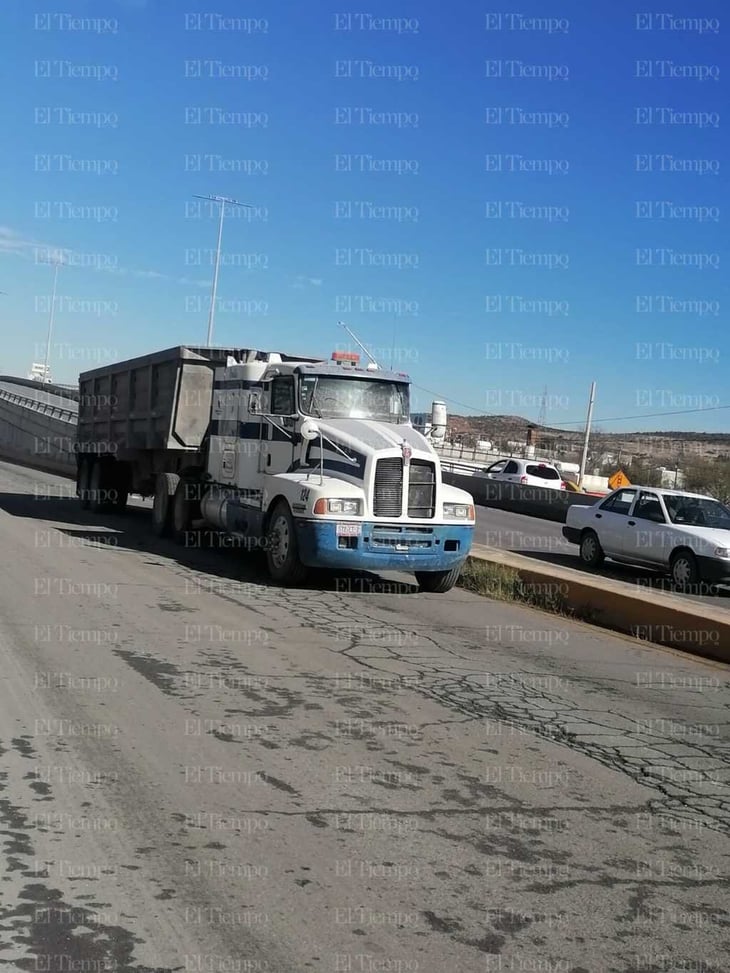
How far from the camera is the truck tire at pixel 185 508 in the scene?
16.5 meters

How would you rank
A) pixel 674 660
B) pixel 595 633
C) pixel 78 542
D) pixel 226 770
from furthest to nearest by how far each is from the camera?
pixel 78 542 → pixel 595 633 → pixel 674 660 → pixel 226 770

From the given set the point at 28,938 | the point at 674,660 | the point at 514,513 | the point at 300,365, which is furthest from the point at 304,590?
the point at 514,513

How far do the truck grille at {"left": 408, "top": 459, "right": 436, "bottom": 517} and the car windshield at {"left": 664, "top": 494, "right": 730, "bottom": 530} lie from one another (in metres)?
5.68

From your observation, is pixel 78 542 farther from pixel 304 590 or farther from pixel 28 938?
pixel 28 938

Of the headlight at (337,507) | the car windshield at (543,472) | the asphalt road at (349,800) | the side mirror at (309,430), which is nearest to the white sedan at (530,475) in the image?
the car windshield at (543,472)

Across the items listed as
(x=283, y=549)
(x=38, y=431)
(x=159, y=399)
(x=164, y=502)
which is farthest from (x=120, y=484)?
(x=38, y=431)

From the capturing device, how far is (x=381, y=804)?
5.18 metres

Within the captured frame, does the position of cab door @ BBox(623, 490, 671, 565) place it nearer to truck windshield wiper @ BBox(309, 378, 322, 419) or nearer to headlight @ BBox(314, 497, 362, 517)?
truck windshield wiper @ BBox(309, 378, 322, 419)

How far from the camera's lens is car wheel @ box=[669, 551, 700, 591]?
15.8 metres

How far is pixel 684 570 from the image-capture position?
1596cm

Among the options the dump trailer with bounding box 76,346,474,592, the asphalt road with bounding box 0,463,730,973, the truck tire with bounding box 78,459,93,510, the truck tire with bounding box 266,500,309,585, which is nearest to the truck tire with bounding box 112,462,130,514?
the truck tire with bounding box 78,459,93,510

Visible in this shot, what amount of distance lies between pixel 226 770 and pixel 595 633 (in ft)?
21.0

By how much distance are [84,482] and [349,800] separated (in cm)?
1745

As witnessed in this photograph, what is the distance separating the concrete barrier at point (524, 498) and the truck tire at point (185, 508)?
53.4 ft
